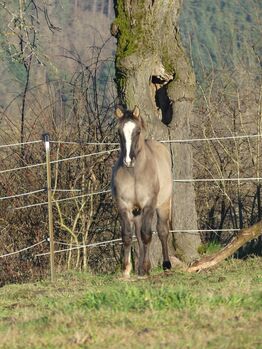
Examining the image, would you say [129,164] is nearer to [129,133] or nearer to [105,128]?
[129,133]

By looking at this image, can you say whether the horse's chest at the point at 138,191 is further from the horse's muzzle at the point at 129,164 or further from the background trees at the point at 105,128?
the background trees at the point at 105,128

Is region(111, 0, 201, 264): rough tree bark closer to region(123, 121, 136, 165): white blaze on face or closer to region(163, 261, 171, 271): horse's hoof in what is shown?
region(163, 261, 171, 271): horse's hoof

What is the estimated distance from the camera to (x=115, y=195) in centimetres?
1128

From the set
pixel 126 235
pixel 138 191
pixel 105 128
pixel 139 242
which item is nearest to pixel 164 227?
pixel 139 242

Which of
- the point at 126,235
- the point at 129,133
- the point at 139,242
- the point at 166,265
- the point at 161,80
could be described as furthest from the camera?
the point at 161,80

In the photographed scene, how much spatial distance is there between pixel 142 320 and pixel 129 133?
4.40 meters

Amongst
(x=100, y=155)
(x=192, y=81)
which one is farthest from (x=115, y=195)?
(x=100, y=155)

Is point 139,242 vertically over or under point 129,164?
under

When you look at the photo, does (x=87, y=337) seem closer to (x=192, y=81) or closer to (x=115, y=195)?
(x=115, y=195)

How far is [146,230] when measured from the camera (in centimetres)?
1138

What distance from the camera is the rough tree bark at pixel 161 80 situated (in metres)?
12.5

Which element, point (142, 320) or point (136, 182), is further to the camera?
point (136, 182)

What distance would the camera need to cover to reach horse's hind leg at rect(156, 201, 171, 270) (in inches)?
472

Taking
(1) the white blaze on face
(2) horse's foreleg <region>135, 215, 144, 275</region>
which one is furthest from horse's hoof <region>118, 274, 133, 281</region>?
(1) the white blaze on face
